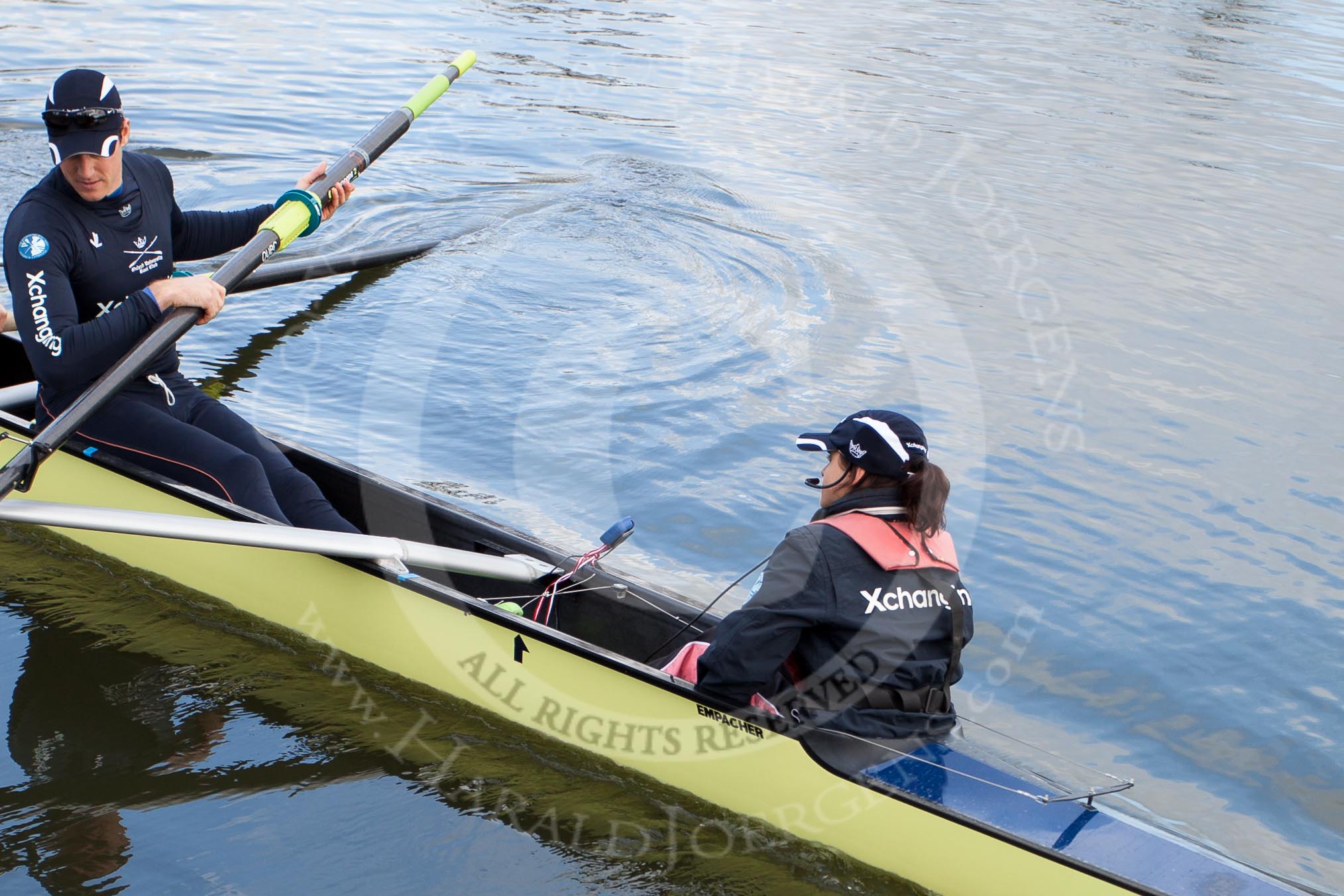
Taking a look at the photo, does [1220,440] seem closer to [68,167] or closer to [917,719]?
[917,719]

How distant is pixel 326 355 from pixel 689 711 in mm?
4942

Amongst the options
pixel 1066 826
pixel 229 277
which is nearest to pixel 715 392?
pixel 229 277

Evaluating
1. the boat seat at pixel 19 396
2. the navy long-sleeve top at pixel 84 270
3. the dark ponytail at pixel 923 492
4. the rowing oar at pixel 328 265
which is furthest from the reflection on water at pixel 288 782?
the rowing oar at pixel 328 265

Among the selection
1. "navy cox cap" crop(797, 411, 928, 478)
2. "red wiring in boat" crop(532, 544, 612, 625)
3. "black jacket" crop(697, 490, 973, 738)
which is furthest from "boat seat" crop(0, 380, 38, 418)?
"navy cox cap" crop(797, 411, 928, 478)

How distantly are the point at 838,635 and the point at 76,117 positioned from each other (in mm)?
3248

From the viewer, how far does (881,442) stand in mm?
3514

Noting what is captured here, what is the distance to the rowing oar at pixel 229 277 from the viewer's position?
427cm

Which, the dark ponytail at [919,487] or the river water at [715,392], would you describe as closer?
the dark ponytail at [919,487]

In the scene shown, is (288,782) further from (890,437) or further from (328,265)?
(328,265)

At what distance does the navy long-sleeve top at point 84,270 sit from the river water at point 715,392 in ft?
4.08

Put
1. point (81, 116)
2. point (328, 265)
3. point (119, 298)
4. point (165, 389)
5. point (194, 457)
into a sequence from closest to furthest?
point (81, 116)
point (119, 298)
point (194, 457)
point (165, 389)
point (328, 265)

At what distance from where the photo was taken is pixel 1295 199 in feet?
41.5

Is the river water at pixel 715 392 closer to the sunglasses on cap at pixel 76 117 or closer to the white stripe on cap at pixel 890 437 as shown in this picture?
the white stripe on cap at pixel 890 437

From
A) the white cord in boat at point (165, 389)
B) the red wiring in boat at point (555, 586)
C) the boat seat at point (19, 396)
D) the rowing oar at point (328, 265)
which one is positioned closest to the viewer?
the red wiring in boat at point (555, 586)
